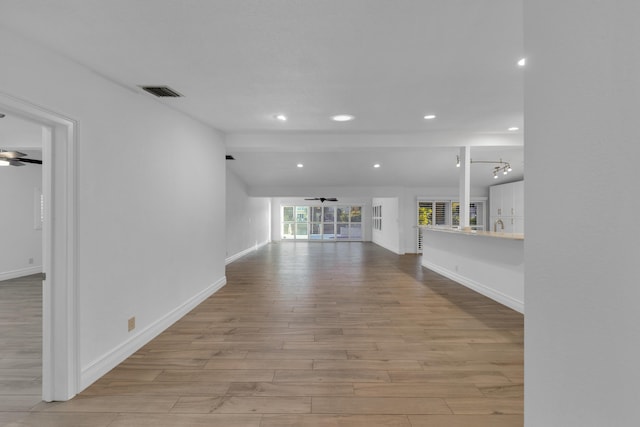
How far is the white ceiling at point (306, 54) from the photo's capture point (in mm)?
1841

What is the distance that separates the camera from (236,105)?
3592mm

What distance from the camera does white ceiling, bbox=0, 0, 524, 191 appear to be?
1.84 m

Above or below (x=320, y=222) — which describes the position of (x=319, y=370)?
below

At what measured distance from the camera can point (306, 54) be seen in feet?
7.78

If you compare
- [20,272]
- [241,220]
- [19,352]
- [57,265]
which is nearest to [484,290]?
[57,265]

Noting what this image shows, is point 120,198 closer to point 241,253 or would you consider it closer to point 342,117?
point 342,117

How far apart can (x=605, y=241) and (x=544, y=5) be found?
2.55 ft

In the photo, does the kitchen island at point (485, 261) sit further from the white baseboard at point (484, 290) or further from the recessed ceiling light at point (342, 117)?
the recessed ceiling light at point (342, 117)

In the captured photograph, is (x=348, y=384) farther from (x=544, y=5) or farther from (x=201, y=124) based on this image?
(x=201, y=124)

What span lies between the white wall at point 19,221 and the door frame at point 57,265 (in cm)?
530

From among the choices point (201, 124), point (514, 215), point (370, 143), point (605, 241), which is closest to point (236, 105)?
point (201, 124)

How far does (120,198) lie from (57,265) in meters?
0.74

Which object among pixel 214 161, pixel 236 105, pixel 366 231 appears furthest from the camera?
pixel 366 231

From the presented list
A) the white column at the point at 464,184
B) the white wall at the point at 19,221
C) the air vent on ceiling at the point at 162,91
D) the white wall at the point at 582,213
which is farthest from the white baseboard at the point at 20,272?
the white column at the point at 464,184
